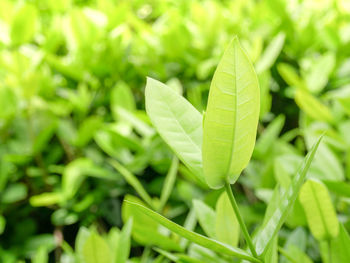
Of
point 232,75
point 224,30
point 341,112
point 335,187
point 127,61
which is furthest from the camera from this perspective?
point 224,30

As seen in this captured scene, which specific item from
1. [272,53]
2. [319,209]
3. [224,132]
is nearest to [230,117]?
[224,132]

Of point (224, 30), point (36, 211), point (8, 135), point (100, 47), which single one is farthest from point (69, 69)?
point (224, 30)

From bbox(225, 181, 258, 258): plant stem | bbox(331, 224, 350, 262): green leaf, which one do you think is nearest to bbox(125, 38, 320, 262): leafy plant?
bbox(225, 181, 258, 258): plant stem

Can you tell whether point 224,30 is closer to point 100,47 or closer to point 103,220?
point 100,47

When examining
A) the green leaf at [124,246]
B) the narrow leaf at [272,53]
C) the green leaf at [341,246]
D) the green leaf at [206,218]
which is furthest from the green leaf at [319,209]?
the narrow leaf at [272,53]

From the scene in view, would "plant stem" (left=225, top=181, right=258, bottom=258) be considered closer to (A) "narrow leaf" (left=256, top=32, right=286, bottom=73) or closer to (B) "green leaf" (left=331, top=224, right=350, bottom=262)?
(B) "green leaf" (left=331, top=224, right=350, bottom=262)

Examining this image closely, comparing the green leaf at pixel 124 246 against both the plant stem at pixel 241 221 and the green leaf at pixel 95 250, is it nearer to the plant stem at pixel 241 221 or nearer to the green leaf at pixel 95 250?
the green leaf at pixel 95 250
